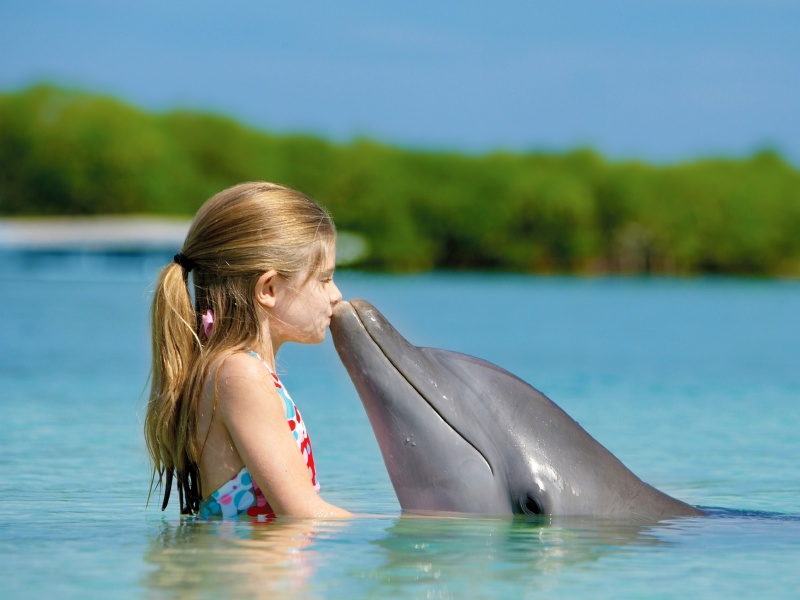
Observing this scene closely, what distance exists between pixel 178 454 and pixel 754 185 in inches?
4669

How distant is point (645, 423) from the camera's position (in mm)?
13695

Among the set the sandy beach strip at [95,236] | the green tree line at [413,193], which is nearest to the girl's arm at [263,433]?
the sandy beach strip at [95,236]

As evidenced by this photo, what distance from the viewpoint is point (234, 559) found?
214 inches

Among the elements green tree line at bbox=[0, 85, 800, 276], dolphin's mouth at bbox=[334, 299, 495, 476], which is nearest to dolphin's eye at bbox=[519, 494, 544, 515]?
dolphin's mouth at bbox=[334, 299, 495, 476]

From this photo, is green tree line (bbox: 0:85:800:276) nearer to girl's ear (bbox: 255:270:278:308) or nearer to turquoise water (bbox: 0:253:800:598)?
turquoise water (bbox: 0:253:800:598)

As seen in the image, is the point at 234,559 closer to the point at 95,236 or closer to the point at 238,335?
the point at 238,335

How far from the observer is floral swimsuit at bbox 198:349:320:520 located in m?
5.65

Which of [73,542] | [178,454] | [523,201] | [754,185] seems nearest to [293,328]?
[178,454]

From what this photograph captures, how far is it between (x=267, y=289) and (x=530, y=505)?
1.41m

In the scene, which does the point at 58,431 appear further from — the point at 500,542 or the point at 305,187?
the point at 305,187

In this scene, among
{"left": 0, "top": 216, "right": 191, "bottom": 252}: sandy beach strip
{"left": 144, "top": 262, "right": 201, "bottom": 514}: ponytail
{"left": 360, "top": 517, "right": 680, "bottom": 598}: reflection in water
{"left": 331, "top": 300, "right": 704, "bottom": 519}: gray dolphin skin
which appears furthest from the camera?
→ {"left": 0, "top": 216, "right": 191, "bottom": 252}: sandy beach strip

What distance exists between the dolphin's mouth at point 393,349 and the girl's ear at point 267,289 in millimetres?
264

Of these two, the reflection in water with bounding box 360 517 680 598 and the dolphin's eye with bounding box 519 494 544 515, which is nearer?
the reflection in water with bounding box 360 517 680 598

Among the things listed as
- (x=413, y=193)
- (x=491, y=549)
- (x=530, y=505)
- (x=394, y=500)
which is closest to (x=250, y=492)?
(x=491, y=549)
